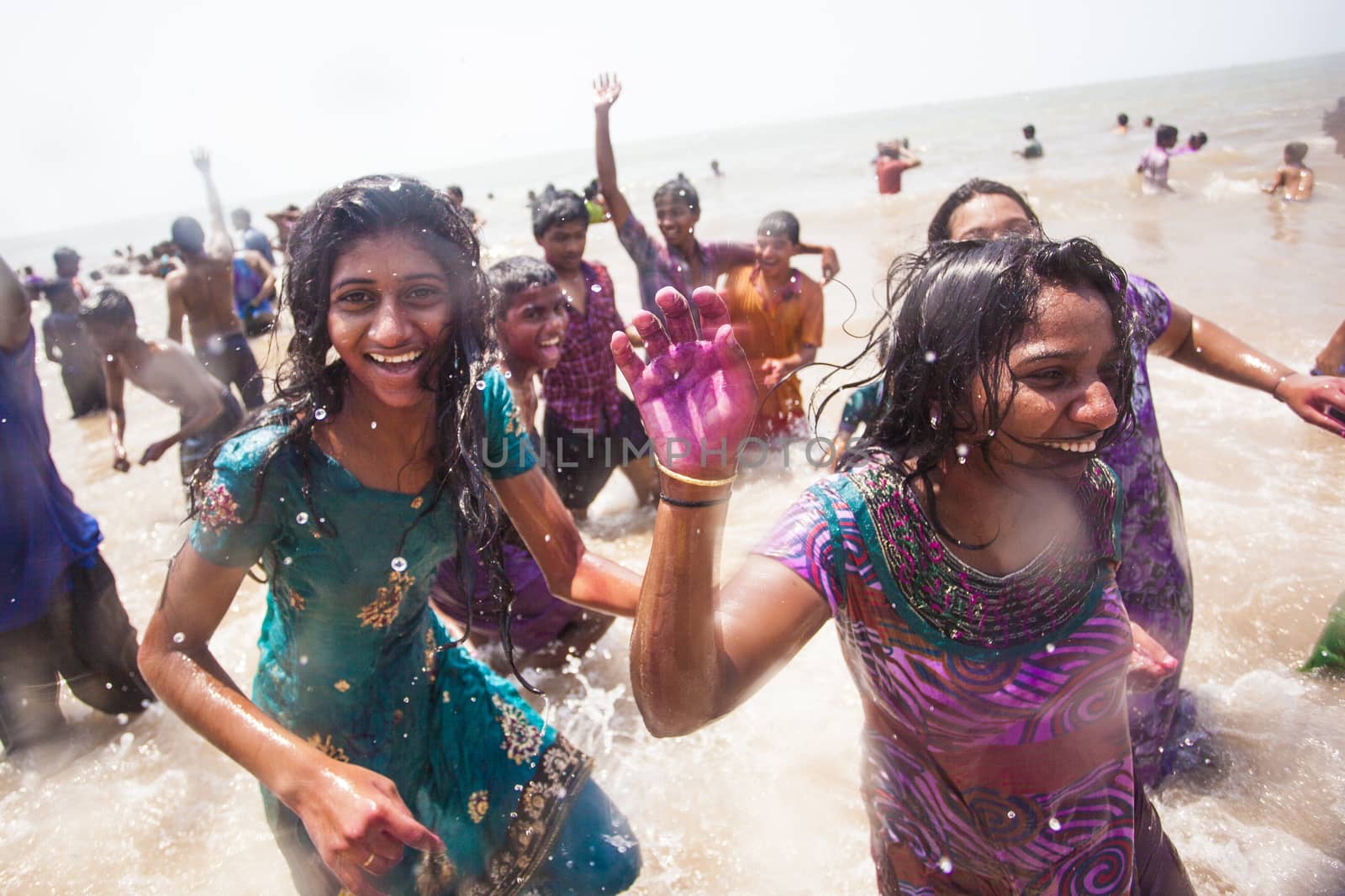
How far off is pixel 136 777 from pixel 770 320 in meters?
4.02

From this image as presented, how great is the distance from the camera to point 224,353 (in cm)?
Answer: 643

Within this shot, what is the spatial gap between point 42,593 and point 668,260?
11.7 ft

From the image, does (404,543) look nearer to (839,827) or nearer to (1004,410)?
(1004,410)

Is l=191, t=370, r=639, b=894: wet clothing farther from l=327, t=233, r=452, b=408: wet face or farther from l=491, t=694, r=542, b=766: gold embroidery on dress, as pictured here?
l=327, t=233, r=452, b=408: wet face

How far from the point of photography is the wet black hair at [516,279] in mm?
3596

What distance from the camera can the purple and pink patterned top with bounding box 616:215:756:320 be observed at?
5.09m

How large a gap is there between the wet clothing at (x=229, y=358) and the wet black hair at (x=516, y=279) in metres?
3.55

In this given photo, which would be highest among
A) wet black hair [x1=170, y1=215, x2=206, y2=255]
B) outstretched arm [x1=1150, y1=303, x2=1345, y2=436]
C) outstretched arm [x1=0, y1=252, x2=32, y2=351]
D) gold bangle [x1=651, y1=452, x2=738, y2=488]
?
wet black hair [x1=170, y1=215, x2=206, y2=255]

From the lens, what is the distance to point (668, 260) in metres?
5.21

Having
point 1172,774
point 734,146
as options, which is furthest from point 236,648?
point 734,146

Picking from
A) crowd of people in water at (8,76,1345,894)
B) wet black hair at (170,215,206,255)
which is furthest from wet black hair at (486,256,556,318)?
wet black hair at (170,215,206,255)

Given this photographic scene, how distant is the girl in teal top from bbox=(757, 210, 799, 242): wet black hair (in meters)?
3.44

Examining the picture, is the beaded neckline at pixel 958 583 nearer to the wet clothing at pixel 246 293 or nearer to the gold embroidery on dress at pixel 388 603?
the gold embroidery on dress at pixel 388 603

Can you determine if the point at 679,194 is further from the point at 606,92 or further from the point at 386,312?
the point at 386,312
